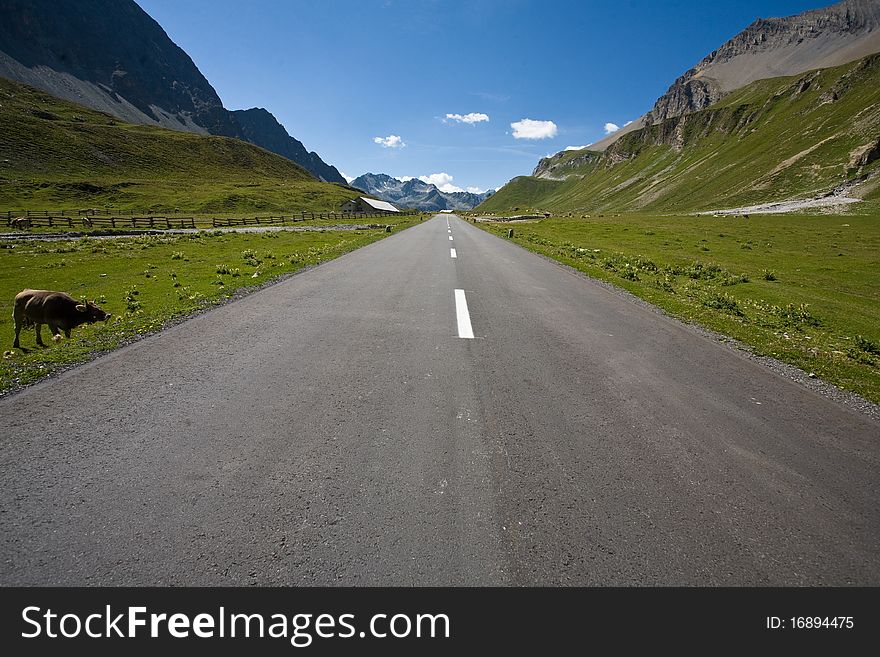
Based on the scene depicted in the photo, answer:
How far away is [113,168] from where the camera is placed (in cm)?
11281

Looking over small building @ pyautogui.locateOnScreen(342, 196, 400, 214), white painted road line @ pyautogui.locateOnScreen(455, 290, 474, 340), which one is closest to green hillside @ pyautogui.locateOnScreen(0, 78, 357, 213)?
→ small building @ pyautogui.locateOnScreen(342, 196, 400, 214)

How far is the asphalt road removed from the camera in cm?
258

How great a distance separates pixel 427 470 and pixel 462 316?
5494 mm

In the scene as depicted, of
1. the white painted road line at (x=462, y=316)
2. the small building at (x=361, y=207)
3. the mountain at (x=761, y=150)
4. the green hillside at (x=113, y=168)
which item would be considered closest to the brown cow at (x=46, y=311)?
the white painted road line at (x=462, y=316)

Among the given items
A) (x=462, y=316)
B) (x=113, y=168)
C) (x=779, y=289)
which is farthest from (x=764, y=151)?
(x=113, y=168)

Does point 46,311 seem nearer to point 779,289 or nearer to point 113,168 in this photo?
point 779,289

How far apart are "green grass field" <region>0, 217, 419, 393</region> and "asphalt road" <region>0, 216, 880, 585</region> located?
979 mm

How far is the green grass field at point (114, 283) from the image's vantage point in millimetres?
6363

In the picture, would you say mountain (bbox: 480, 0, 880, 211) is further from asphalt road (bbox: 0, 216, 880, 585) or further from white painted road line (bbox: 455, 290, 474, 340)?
asphalt road (bbox: 0, 216, 880, 585)

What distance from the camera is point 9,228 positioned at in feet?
130

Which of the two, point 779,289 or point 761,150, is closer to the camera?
point 779,289
